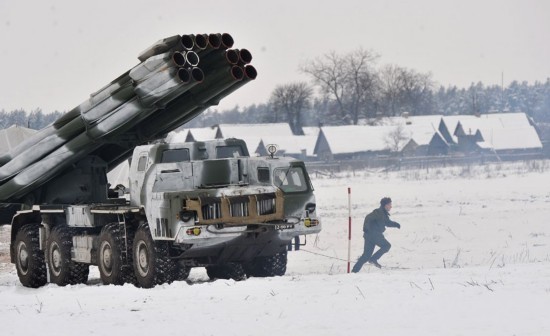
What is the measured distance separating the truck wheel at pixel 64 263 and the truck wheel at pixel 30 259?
48 cm

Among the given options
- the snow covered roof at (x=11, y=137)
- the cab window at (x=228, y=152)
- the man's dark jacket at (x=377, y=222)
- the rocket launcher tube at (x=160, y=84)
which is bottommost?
the man's dark jacket at (x=377, y=222)

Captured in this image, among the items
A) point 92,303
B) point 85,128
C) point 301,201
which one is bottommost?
point 92,303

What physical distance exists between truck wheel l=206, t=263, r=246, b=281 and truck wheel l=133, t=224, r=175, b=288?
5.84 feet

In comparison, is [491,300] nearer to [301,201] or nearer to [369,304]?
[369,304]

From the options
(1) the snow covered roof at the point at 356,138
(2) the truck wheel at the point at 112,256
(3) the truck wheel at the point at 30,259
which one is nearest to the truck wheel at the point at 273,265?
(2) the truck wheel at the point at 112,256

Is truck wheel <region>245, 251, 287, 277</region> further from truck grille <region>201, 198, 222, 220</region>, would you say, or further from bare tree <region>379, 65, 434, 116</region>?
bare tree <region>379, 65, 434, 116</region>

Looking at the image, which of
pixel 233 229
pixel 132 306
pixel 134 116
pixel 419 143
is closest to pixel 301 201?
pixel 233 229

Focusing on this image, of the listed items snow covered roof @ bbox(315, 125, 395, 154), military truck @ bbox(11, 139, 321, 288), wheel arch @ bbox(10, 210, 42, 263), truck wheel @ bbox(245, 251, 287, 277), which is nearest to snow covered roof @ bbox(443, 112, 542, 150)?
snow covered roof @ bbox(315, 125, 395, 154)

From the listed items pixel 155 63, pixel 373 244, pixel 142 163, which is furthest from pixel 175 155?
pixel 373 244

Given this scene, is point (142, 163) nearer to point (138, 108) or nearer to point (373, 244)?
point (138, 108)

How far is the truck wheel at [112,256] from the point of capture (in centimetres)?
1722

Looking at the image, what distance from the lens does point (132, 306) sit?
523 inches

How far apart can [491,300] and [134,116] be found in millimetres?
8062

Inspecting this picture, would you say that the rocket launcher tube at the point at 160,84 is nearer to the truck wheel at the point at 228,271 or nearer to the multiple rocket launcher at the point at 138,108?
the multiple rocket launcher at the point at 138,108
